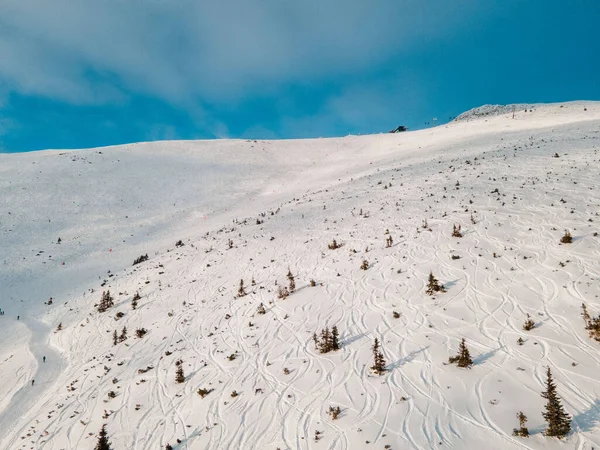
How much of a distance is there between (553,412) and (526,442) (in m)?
0.79

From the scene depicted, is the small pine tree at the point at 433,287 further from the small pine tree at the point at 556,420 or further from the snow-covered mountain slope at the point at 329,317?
the small pine tree at the point at 556,420

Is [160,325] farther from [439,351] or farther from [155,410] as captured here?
[439,351]

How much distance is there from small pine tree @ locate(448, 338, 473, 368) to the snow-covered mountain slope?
0.66ft

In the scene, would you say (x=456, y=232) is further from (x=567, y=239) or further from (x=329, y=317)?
(x=329, y=317)

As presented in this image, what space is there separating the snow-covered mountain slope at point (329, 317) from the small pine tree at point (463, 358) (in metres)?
0.20

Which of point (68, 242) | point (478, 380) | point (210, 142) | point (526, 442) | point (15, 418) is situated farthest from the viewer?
point (210, 142)

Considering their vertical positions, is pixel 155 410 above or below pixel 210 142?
below

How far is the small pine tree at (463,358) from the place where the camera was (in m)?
8.78

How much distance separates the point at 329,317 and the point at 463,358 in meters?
5.03

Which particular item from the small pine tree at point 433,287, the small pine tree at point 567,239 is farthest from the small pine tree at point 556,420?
the small pine tree at point 567,239

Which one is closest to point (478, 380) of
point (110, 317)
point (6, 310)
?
point (110, 317)

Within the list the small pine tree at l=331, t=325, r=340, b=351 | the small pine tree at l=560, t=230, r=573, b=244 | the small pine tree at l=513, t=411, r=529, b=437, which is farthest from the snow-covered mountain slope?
the small pine tree at l=331, t=325, r=340, b=351

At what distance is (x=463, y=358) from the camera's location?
29.0ft

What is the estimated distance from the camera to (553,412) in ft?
21.5
